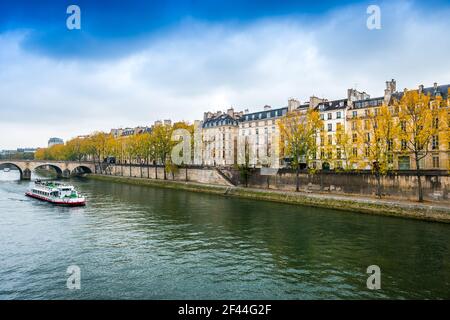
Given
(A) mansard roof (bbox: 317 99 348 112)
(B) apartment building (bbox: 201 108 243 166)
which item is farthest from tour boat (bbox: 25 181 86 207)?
(A) mansard roof (bbox: 317 99 348 112)

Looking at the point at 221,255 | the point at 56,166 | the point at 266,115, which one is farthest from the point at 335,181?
the point at 56,166

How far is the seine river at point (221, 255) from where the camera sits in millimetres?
16812

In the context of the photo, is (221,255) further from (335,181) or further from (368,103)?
(368,103)

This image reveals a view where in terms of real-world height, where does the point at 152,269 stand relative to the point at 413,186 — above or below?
below

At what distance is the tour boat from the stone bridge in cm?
5064

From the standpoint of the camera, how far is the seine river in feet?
55.2

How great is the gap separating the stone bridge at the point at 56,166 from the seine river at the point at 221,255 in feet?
230

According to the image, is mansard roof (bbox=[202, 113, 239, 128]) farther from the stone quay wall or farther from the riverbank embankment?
the riverbank embankment

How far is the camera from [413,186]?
137ft

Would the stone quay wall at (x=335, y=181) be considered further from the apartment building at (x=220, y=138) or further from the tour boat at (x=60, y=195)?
the tour boat at (x=60, y=195)
